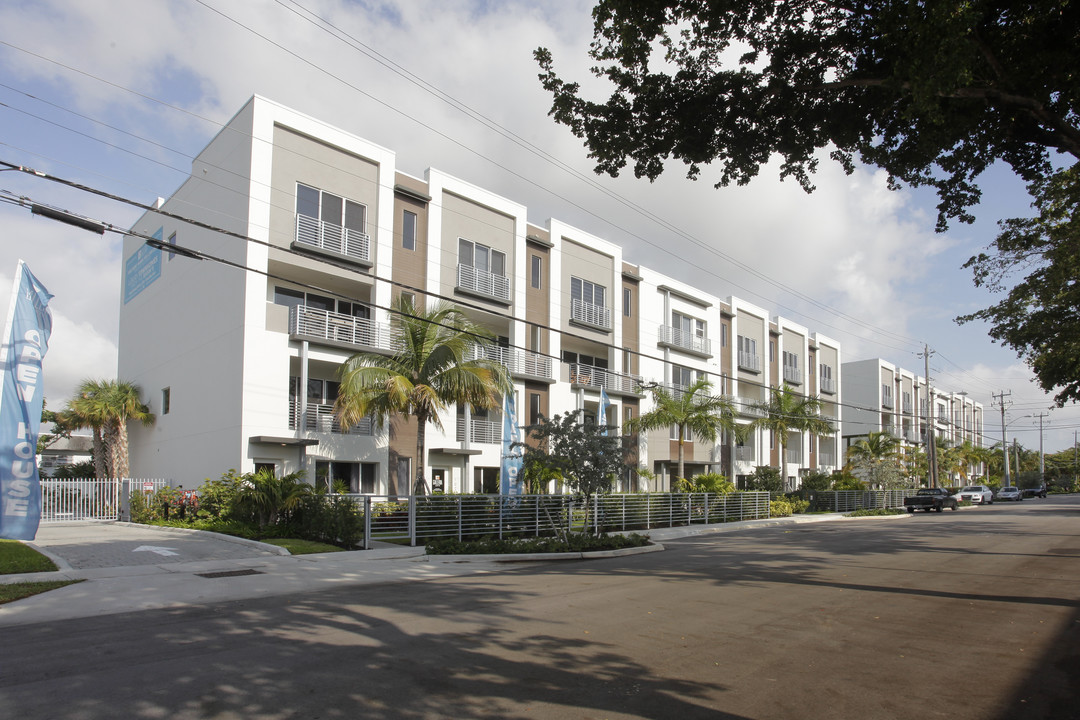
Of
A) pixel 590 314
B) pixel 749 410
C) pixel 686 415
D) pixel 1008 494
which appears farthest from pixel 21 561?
pixel 1008 494

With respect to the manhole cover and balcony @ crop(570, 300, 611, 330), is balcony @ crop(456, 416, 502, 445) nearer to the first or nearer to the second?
balcony @ crop(570, 300, 611, 330)

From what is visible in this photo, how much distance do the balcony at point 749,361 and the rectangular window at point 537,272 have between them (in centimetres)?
2060

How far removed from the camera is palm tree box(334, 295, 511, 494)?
21578 mm

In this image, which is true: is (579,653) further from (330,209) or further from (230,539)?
(330,209)

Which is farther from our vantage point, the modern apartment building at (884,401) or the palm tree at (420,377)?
the modern apartment building at (884,401)

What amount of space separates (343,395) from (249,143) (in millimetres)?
9119

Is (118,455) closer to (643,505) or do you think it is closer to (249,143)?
(249,143)

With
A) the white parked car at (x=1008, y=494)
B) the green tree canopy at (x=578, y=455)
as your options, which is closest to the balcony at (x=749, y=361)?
the green tree canopy at (x=578, y=455)

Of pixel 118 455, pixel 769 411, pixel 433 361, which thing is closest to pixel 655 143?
pixel 433 361

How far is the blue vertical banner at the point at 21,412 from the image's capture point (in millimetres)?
13539

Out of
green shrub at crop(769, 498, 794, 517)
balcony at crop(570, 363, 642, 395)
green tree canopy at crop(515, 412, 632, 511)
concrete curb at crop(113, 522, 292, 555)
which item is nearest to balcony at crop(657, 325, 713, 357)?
balcony at crop(570, 363, 642, 395)

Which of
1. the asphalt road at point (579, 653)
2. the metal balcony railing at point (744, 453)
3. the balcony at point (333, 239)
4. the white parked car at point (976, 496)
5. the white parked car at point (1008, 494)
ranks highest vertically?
the balcony at point (333, 239)

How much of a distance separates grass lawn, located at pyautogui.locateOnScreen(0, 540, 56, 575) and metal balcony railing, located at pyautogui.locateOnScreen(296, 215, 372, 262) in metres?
Result: 12.3

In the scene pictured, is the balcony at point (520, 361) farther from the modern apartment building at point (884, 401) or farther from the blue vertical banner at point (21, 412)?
the modern apartment building at point (884, 401)
